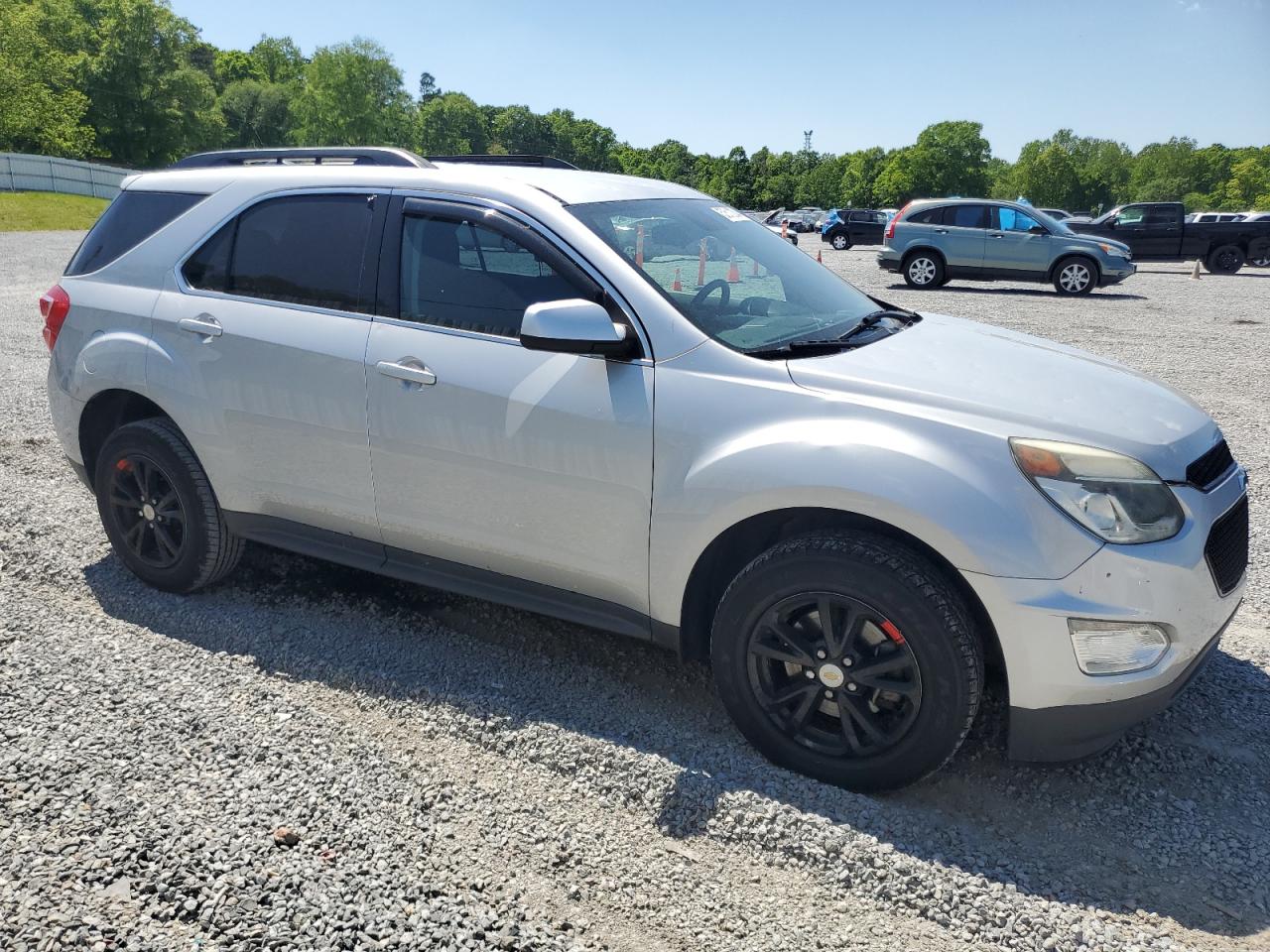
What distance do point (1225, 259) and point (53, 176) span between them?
51.2 m

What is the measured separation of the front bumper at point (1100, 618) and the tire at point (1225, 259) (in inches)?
1069

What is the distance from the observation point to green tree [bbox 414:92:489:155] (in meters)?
147

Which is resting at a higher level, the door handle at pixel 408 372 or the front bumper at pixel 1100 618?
the door handle at pixel 408 372

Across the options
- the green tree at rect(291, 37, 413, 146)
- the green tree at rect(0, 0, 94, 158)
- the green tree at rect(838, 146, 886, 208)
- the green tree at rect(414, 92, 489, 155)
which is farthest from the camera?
the green tree at rect(414, 92, 489, 155)

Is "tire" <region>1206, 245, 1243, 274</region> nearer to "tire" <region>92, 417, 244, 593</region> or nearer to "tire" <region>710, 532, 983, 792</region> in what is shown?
"tire" <region>710, 532, 983, 792</region>

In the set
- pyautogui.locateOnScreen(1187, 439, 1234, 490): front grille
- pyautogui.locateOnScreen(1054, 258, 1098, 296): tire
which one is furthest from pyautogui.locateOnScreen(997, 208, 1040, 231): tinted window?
pyautogui.locateOnScreen(1187, 439, 1234, 490): front grille

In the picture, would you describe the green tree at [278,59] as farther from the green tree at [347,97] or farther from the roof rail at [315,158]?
the roof rail at [315,158]

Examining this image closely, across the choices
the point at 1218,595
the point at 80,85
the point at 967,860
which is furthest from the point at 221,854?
the point at 80,85

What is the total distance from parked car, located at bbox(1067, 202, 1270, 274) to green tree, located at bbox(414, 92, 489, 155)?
12875 cm

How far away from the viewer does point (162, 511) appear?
4.36 m

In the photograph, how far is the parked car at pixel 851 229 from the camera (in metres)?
37.9

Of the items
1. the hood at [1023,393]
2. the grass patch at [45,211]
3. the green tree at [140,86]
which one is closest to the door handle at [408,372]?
the hood at [1023,393]

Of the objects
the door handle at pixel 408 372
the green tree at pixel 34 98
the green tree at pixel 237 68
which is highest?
the green tree at pixel 237 68

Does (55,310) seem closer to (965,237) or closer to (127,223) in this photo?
(127,223)
